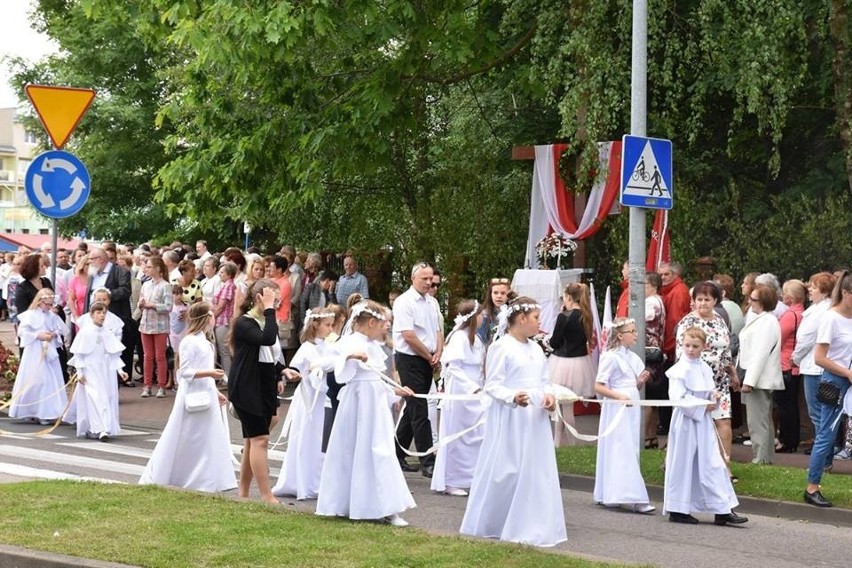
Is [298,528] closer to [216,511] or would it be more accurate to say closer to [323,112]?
[216,511]

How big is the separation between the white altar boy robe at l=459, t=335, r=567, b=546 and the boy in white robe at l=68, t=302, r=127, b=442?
695 centimetres

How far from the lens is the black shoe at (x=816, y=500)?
455 inches

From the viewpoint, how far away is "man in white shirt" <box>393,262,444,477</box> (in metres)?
13.5

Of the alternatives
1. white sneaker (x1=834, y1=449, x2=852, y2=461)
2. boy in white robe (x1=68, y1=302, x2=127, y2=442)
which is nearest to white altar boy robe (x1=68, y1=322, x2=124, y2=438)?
boy in white robe (x1=68, y1=302, x2=127, y2=442)

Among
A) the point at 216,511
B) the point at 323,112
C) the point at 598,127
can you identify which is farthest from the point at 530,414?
the point at 323,112

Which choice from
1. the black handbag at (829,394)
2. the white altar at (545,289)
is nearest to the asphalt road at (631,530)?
the black handbag at (829,394)

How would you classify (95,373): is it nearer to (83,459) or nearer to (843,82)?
(83,459)

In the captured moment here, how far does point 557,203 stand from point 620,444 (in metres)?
8.40

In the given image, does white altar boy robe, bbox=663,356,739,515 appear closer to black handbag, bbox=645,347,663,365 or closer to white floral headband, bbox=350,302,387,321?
white floral headband, bbox=350,302,387,321

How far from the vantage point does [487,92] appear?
24125 mm

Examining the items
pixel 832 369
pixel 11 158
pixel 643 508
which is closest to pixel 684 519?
pixel 643 508

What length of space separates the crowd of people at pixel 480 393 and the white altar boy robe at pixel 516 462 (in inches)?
0.5

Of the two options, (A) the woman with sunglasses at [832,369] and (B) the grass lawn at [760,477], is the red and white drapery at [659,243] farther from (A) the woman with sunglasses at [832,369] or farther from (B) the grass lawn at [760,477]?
Result: (A) the woman with sunglasses at [832,369]

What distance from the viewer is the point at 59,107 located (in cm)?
1450
